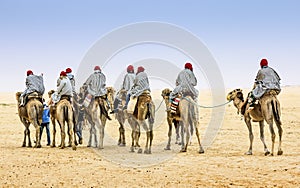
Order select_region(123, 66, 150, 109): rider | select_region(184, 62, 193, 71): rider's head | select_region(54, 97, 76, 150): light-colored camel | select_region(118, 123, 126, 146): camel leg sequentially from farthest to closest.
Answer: select_region(118, 123, 126, 146): camel leg → select_region(54, 97, 76, 150): light-colored camel → select_region(184, 62, 193, 71): rider's head → select_region(123, 66, 150, 109): rider

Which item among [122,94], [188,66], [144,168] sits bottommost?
[144,168]

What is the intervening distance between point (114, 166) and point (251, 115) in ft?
19.6

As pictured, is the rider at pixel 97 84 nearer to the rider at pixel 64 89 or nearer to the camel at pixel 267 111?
the rider at pixel 64 89

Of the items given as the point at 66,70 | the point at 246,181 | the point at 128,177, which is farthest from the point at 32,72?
the point at 246,181

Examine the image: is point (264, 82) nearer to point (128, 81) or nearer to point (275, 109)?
point (275, 109)

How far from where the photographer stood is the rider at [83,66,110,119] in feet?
57.5

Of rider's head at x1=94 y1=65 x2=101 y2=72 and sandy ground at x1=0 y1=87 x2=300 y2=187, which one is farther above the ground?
rider's head at x1=94 y1=65 x2=101 y2=72

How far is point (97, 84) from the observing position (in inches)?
694

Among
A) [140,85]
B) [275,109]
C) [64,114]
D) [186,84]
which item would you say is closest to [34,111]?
[64,114]

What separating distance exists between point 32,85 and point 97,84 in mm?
2787

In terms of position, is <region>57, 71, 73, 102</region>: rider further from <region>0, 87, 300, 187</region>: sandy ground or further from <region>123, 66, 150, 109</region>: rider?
<region>123, 66, 150, 109</region>: rider

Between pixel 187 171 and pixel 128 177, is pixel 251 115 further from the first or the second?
pixel 128 177

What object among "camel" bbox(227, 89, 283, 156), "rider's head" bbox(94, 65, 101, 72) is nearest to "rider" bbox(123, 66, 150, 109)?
"rider's head" bbox(94, 65, 101, 72)

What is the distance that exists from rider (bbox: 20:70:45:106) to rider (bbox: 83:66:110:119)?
203 cm
